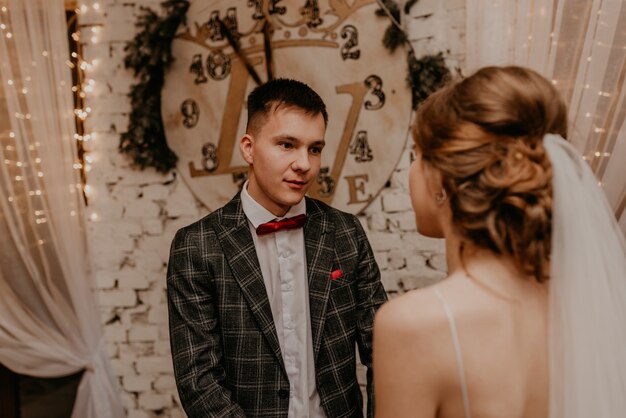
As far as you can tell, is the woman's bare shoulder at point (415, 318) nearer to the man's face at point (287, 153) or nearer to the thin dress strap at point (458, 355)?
the thin dress strap at point (458, 355)

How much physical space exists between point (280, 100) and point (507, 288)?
1.04 metres

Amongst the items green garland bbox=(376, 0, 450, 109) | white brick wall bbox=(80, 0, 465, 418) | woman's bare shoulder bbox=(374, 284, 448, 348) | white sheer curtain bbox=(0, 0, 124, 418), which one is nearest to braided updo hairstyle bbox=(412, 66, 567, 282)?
woman's bare shoulder bbox=(374, 284, 448, 348)

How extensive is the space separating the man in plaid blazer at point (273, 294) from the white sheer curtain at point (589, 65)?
0.83 meters

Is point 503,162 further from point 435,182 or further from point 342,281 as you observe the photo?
point 342,281

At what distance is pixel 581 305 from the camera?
1082 millimetres

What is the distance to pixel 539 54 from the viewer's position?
1.95m

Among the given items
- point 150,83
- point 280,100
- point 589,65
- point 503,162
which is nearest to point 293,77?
point 150,83

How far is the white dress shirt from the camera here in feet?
5.82

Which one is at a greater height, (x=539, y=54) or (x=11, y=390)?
(x=539, y=54)

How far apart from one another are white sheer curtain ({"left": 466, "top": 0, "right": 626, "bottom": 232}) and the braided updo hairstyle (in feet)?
3.01

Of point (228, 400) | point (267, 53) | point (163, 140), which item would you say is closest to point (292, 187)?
point (228, 400)

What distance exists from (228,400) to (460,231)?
97 centimetres

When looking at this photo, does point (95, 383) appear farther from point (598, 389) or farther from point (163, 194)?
point (598, 389)

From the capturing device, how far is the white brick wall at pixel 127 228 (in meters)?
2.91
